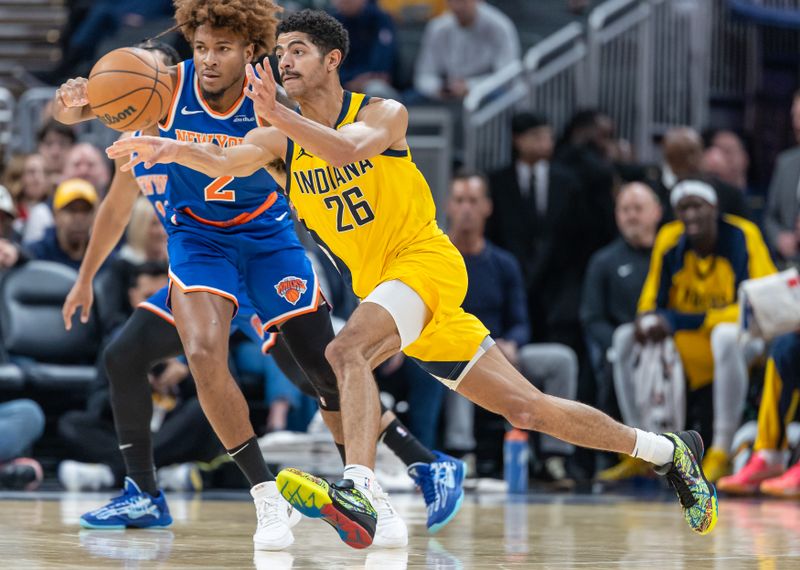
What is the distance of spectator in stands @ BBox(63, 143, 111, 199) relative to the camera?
1016cm

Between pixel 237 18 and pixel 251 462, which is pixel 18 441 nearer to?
pixel 251 462

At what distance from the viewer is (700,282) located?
974 centimetres

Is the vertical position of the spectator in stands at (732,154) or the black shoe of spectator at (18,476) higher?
the spectator in stands at (732,154)

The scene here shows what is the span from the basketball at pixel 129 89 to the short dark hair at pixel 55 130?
5.35 meters

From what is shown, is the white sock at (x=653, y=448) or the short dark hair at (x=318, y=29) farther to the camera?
A: the white sock at (x=653, y=448)

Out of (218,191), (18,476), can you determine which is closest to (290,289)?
(218,191)

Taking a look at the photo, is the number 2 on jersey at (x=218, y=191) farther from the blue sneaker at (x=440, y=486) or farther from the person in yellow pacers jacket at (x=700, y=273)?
the person in yellow pacers jacket at (x=700, y=273)

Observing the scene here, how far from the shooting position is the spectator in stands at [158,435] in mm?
8594

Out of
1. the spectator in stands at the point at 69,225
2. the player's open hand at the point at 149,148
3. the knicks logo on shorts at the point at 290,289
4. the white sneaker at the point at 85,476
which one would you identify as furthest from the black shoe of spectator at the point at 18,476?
the player's open hand at the point at 149,148

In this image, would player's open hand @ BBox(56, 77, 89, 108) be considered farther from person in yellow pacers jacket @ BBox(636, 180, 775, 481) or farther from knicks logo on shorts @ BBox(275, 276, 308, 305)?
person in yellow pacers jacket @ BBox(636, 180, 775, 481)

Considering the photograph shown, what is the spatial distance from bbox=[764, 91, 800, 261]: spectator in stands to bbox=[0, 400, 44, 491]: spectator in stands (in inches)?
210

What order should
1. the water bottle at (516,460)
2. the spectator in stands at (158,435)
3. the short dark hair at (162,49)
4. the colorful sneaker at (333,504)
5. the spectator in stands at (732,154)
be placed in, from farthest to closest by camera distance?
1. the spectator in stands at (732,154)
2. the water bottle at (516,460)
3. the spectator in stands at (158,435)
4. the short dark hair at (162,49)
5. the colorful sneaker at (333,504)

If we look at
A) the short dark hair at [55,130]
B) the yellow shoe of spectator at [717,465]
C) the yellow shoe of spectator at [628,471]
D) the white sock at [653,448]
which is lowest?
the yellow shoe of spectator at [628,471]

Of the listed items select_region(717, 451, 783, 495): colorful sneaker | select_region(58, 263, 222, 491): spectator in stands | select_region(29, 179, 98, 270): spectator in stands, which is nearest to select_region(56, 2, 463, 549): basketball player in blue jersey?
select_region(58, 263, 222, 491): spectator in stands
